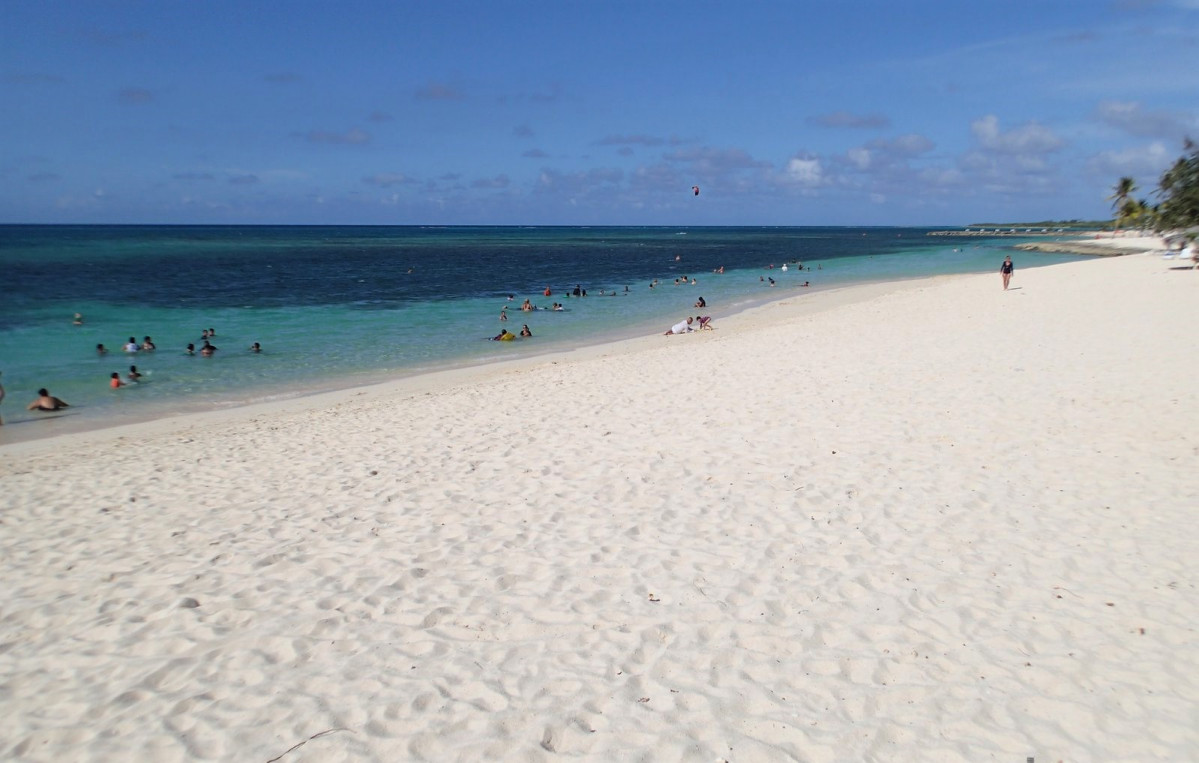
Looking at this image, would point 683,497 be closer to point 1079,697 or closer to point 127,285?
point 1079,697

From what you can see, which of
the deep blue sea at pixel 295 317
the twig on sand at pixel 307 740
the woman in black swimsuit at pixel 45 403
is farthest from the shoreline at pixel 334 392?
the twig on sand at pixel 307 740

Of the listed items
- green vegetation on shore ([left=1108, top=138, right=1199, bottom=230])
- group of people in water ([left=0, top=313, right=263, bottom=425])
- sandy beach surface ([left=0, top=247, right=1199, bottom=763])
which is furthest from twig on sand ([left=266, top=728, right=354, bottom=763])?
green vegetation on shore ([left=1108, top=138, right=1199, bottom=230])

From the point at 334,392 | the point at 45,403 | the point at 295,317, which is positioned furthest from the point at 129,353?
the point at 334,392

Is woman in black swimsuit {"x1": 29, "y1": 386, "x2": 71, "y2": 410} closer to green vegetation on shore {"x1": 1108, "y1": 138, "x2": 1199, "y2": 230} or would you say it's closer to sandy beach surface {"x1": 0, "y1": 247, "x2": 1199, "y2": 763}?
sandy beach surface {"x1": 0, "y1": 247, "x2": 1199, "y2": 763}

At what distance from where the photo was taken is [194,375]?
63.4 feet

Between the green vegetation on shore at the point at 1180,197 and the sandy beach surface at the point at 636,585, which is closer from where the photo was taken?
the sandy beach surface at the point at 636,585

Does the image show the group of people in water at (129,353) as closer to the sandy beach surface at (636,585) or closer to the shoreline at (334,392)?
the shoreline at (334,392)

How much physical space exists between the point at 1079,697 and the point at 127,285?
176ft

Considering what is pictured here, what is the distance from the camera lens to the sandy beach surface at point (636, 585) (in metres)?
4.14

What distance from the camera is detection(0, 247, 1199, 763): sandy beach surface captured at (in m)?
4.14

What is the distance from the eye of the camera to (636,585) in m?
5.75

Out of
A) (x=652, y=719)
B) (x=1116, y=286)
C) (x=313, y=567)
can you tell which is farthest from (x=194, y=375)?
(x=1116, y=286)

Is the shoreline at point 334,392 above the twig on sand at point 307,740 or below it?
below

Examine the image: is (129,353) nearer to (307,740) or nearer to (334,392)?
(334,392)
